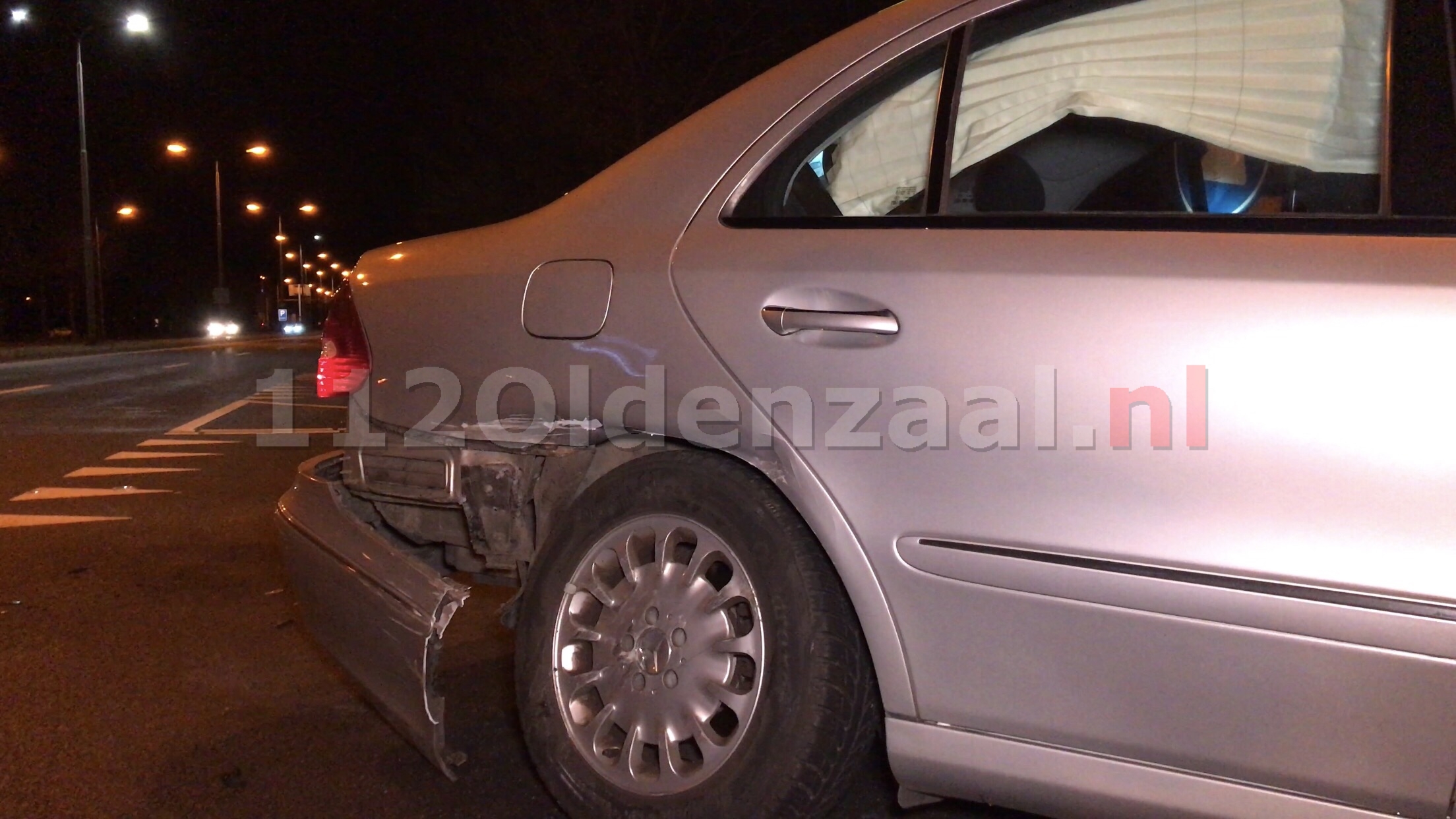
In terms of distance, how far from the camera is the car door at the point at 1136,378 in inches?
69.0

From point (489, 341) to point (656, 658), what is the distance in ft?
2.68

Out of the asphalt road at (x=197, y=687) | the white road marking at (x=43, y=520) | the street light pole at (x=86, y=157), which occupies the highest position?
the street light pole at (x=86, y=157)

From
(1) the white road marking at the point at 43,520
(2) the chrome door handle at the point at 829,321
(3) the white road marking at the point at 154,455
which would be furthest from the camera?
(3) the white road marking at the point at 154,455

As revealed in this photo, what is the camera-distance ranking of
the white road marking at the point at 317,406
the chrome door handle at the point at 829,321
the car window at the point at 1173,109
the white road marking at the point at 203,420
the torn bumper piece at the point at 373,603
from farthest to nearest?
the white road marking at the point at 317,406, the white road marking at the point at 203,420, the torn bumper piece at the point at 373,603, the chrome door handle at the point at 829,321, the car window at the point at 1173,109

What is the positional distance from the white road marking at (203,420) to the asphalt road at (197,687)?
333 centimetres

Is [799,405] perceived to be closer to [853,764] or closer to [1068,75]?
[853,764]

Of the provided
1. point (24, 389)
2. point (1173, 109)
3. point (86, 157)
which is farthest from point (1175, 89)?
A: point (86, 157)

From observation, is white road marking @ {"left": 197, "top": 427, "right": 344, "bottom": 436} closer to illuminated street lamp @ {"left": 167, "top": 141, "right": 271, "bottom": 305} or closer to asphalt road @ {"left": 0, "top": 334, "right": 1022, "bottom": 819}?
asphalt road @ {"left": 0, "top": 334, "right": 1022, "bottom": 819}

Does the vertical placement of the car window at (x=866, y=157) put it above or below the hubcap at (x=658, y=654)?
above

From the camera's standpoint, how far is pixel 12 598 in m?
4.84

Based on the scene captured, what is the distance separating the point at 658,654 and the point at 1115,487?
97cm

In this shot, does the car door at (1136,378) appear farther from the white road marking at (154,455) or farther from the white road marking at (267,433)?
the white road marking at (267,433)

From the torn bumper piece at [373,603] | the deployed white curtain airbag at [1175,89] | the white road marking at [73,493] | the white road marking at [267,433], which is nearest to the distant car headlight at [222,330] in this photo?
the white road marking at [267,433]

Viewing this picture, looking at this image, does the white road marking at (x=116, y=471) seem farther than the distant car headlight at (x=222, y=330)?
No
